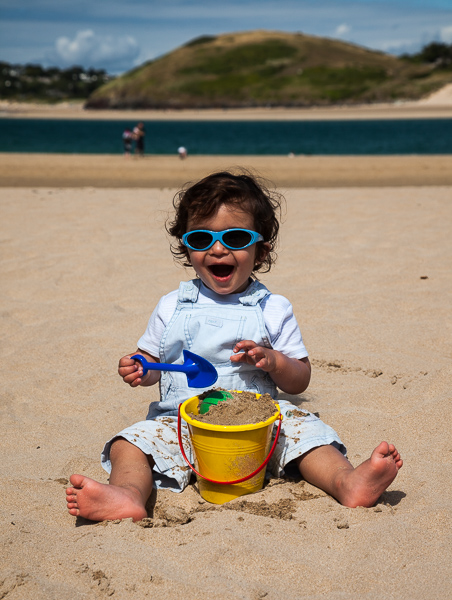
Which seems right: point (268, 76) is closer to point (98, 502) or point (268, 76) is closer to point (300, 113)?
point (300, 113)

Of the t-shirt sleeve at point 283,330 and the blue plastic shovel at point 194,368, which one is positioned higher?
the t-shirt sleeve at point 283,330

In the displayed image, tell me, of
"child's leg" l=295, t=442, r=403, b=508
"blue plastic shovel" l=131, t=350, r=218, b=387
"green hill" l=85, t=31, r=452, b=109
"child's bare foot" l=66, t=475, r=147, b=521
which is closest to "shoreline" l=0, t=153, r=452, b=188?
"blue plastic shovel" l=131, t=350, r=218, b=387

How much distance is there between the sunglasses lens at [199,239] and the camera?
2.36 meters

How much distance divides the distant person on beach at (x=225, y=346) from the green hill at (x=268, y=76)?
275 feet

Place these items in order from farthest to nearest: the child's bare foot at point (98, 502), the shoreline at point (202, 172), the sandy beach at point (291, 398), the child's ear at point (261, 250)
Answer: the shoreline at point (202, 172)
the child's ear at point (261, 250)
the child's bare foot at point (98, 502)
the sandy beach at point (291, 398)

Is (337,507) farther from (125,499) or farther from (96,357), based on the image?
(96,357)

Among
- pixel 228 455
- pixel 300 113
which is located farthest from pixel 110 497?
pixel 300 113

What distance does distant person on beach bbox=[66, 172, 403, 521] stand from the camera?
86.1 inches

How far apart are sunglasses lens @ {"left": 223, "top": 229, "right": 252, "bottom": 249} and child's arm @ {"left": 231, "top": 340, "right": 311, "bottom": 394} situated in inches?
15.8

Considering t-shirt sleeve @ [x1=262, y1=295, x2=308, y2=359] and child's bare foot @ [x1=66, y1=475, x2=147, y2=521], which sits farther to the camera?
t-shirt sleeve @ [x1=262, y1=295, x2=308, y2=359]

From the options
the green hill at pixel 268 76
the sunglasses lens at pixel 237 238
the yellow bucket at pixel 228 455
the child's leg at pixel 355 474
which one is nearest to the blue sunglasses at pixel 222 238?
the sunglasses lens at pixel 237 238

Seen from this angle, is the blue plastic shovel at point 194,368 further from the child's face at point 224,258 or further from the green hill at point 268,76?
the green hill at point 268,76

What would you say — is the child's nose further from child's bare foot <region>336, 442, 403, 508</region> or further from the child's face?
child's bare foot <region>336, 442, 403, 508</region>

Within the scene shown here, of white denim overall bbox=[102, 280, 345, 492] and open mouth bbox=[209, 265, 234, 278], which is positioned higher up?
open mouth bbox=[209, 265, 234, 278]
